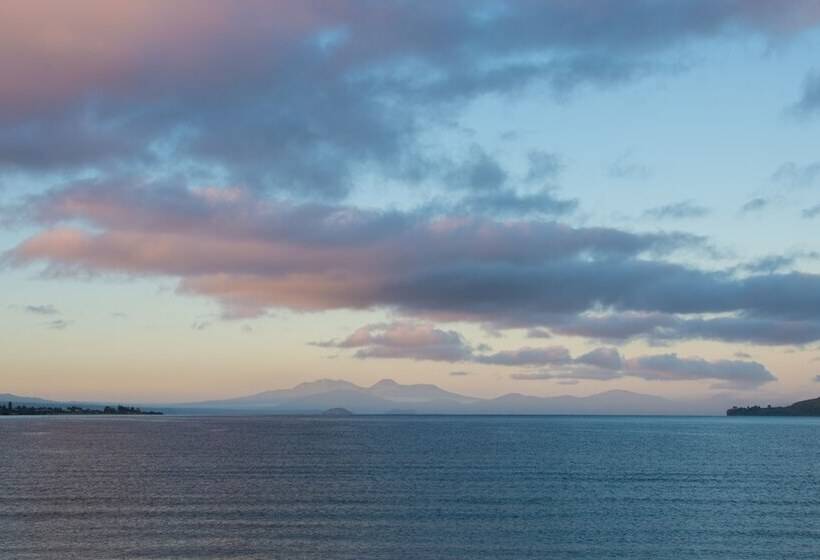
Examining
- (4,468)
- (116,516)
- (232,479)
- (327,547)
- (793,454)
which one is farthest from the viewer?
(793,454)

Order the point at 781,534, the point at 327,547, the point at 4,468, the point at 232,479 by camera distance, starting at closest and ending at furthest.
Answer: the point at 327,547
the point at 781,534
the point at 232,479
the point at 4,468

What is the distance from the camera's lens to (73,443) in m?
172

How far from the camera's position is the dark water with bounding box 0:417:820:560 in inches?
2376

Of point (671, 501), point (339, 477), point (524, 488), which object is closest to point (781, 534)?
point (671, 501)

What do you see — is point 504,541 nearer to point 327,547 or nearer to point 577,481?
point 327,547

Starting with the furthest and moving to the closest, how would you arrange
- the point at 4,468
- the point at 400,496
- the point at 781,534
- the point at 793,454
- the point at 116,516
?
1. the point at 793,454
2. the point at 4,468
3. the point at 400,496
4. the point at 116,516
5. the point at 781,534

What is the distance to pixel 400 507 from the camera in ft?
254

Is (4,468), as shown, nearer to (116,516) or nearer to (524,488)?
(116,516)

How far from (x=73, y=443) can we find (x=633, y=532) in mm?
135629

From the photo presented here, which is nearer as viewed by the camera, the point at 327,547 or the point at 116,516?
the point at 327,547

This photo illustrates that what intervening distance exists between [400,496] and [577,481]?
27087mm

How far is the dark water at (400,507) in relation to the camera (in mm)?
60344

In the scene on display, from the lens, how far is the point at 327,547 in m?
59.4

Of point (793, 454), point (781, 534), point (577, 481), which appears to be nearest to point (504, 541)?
point (781, 534)
